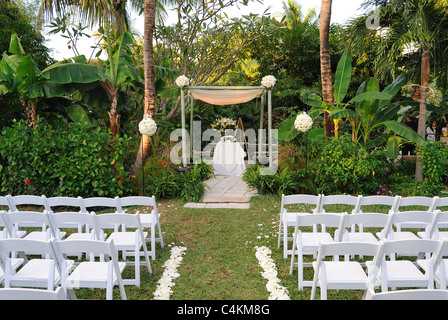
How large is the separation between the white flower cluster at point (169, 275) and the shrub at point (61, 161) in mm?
2950

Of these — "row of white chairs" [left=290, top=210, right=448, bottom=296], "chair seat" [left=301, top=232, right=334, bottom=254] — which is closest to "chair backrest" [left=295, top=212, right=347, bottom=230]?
"row of white chairs" [left=290, top=210, right=448, bottom=296]

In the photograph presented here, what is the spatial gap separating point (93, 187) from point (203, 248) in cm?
349

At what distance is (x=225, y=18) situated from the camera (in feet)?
36.3

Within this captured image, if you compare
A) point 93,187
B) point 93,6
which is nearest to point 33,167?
point 93,187

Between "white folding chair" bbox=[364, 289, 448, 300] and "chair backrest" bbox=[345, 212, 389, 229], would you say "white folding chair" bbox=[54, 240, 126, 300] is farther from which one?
"chair backrest" bbox=[345, 212, 389, 229]

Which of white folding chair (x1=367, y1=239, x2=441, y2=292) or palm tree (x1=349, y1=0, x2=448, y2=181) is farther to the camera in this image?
palm tree (x1=349, y1=0, x2=448, y2=181)

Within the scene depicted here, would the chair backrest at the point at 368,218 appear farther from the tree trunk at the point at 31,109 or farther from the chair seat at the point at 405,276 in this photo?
the tree trunk at the point at 31,109

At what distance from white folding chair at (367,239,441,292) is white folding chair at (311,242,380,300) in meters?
0.09

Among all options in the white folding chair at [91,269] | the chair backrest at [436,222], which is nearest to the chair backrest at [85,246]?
the white folding chair at [91,269]

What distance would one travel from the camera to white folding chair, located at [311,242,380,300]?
2.75 meters

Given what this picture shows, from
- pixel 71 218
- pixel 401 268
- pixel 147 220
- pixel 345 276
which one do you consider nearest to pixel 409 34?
pixel 401 268

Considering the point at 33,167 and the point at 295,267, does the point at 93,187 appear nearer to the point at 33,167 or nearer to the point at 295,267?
the point at 33,167

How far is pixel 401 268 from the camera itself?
321cm

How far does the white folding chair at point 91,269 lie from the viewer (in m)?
2.79
